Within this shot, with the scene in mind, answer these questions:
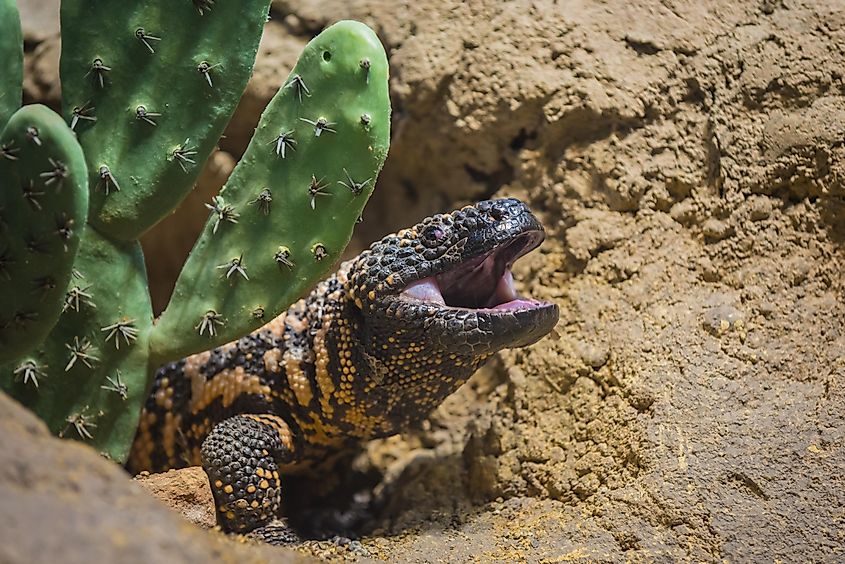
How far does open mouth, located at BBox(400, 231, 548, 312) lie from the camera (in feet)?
9.45

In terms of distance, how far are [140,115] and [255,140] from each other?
1.16 ft

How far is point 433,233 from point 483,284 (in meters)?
0.32

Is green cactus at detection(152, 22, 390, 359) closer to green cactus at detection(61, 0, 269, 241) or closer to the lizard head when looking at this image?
green cactus at detection(61, 0, 269, 241)

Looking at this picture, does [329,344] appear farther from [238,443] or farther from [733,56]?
[733,56]

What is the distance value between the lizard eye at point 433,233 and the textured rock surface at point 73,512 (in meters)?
1.45

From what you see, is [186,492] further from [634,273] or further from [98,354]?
[634,273]

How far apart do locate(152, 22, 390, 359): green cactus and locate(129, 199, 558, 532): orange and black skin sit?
381mm

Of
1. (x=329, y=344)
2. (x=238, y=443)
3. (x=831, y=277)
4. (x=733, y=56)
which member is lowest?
(x=238, y=443)

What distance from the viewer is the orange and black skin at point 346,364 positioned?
282 cm

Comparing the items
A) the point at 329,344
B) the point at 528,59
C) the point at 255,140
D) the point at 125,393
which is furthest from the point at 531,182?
the point at 125,393

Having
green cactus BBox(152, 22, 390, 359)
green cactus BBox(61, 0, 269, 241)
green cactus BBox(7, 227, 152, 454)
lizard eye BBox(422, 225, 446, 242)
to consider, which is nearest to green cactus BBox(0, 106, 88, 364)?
green cactus BBox(7, 227, 152, 454)

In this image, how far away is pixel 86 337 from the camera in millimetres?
2619

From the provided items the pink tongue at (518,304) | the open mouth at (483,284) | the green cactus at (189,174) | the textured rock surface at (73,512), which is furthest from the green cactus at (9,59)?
the pink tongue at (518,304)

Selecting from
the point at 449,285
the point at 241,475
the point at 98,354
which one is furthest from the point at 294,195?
the point at 241,475
